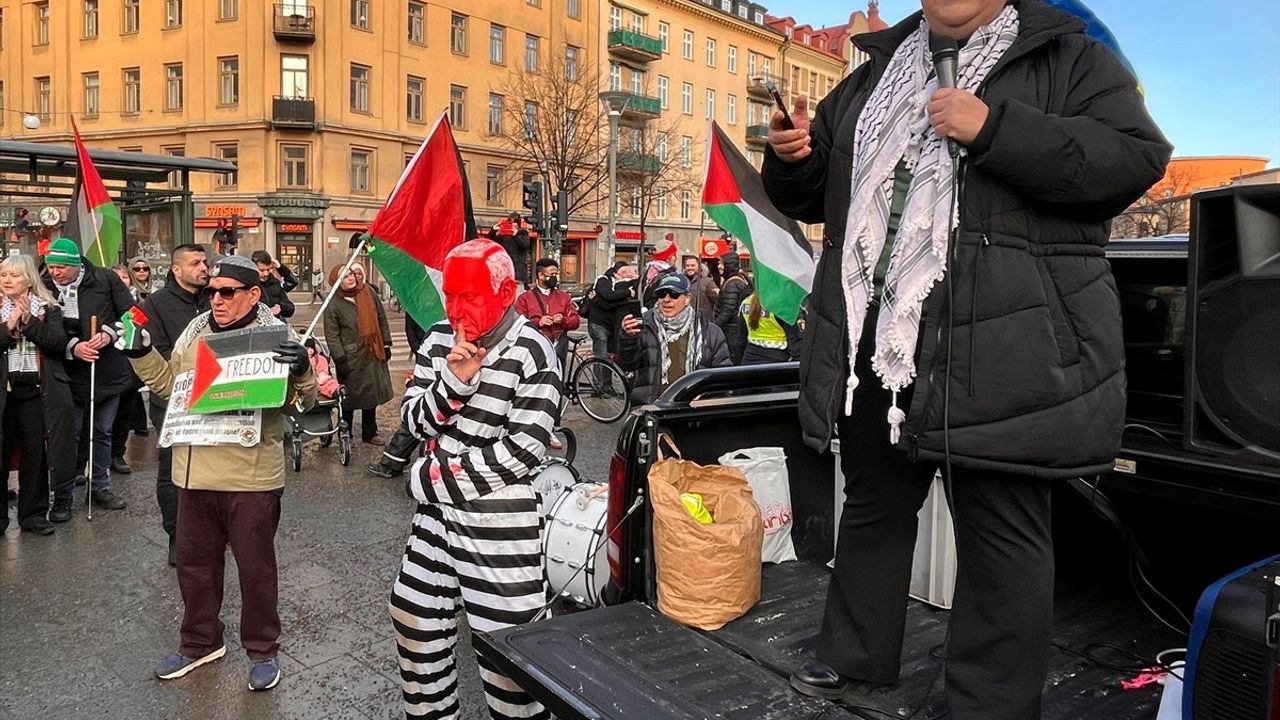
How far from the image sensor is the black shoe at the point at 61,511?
255 inches

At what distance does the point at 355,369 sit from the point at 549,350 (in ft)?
20.9

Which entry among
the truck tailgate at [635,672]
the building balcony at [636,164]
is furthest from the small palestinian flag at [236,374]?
the building balcony at [636,164]

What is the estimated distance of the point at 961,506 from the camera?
85.9 inches

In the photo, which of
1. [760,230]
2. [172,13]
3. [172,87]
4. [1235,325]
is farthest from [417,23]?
[1235,325]

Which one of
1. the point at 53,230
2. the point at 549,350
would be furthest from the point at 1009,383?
the point at 53,230

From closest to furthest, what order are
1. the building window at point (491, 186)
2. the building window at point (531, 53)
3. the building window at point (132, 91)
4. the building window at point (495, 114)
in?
the building window at point (132, 91)
the building window at point (495, 114)
the building window at point (491, 186)
the building window at point (531, 53)

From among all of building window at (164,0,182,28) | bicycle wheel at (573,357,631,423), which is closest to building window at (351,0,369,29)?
building window at (164,0,182,28)

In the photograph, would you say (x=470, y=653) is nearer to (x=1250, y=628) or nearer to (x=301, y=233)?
(x=1250, y=628)

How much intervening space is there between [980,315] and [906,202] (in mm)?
355

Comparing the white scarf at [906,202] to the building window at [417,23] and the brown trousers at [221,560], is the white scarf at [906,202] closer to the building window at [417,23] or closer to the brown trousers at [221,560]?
the brown trousers at [221,560]

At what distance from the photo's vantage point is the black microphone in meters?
2.02

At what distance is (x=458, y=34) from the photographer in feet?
137

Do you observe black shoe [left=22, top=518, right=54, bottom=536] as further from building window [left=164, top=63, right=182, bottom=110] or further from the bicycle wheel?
building window [left=164, top=63, right=182, bottom=110]

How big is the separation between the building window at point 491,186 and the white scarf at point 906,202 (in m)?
42.1
